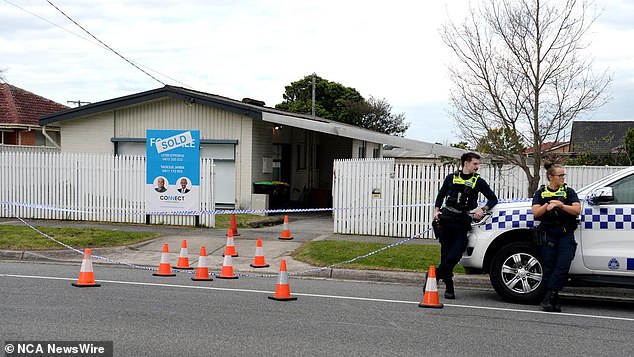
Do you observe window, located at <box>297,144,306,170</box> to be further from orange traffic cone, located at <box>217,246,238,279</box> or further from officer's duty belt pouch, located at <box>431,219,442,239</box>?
officer's duty belt pouch, located at <box>431,219,442,239</box>

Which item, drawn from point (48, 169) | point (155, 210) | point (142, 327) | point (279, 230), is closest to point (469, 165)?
point (142, 327)

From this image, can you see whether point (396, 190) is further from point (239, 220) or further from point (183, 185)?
point (183, 185)

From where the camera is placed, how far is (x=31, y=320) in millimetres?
7551

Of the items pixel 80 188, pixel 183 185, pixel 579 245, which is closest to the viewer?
pixel 579 245

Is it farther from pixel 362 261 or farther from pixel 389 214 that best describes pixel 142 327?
pixel 389 214

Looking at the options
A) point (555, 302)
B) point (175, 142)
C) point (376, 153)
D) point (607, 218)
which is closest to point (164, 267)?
point (555, 302)

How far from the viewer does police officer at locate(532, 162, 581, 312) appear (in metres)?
8.59

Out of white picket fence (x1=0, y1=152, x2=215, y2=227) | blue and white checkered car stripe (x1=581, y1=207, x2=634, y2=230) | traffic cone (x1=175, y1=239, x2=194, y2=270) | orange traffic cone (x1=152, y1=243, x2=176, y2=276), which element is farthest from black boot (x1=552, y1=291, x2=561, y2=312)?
white picket fence (x1=0, y1=152, x2=215, y2=227)

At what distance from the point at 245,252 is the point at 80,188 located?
6.54 meters

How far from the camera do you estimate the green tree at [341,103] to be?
60.4 m

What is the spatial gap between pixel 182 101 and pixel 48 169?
4723 millimetres

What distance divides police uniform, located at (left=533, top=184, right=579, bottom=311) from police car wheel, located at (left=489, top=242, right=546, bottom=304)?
302 millimetres

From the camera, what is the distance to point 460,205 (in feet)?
30.3

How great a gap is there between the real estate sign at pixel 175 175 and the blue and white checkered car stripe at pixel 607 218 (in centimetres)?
1035
